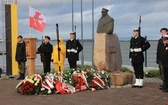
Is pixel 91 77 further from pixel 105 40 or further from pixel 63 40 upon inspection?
pixel 63 40

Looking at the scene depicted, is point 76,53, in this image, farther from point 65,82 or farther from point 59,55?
point 65,82

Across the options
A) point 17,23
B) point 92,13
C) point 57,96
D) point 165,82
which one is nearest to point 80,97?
point 57,96

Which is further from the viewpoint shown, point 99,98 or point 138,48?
point 138,48

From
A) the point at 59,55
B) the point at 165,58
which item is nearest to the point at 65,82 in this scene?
the point at 165,58

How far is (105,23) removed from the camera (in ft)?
42.7

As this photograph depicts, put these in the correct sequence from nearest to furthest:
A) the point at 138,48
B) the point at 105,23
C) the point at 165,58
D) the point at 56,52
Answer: the point at 165,58 < the point at 138,48 < the point at 105,23 < the point at 56,52

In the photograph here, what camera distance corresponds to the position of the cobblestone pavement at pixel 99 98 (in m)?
9.11

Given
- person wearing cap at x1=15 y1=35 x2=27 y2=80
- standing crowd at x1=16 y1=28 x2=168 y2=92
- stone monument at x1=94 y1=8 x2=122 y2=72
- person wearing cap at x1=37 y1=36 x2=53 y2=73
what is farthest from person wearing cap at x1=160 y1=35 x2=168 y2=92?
person wearing cap at x1=15 y1=35 x2=27 y2=80

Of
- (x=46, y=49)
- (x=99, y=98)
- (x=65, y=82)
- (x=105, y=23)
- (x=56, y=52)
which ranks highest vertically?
(x=105, y=23)

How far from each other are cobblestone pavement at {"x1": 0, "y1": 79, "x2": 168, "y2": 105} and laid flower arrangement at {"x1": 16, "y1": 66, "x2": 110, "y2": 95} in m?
0.33

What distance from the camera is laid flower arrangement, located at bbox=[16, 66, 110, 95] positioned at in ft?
35.9

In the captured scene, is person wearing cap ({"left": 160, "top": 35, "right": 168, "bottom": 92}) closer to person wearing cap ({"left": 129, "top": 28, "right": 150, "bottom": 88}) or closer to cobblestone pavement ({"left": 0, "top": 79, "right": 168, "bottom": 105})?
cobblestone pavement ({"left": 0, "top": 79, "right": 168, "bottom": 105})

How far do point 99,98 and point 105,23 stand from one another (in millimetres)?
3934

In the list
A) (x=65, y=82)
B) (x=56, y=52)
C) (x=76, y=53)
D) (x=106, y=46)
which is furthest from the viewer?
(x=56, y=52)
